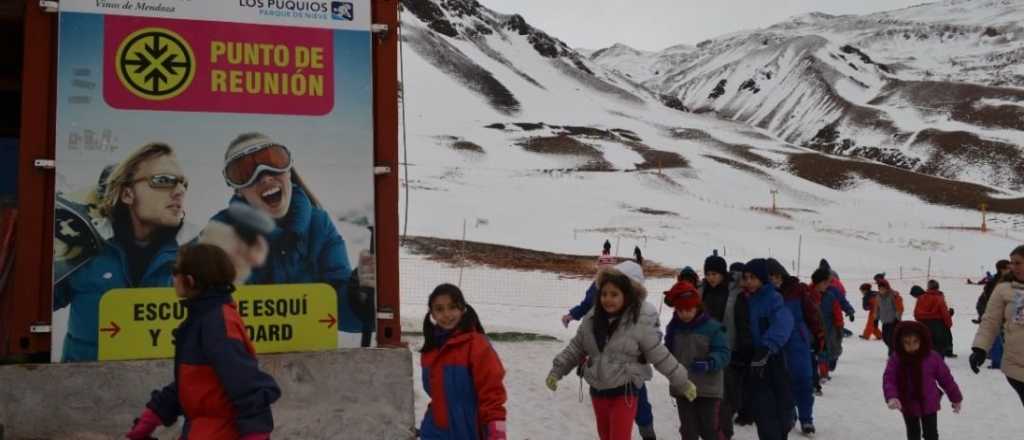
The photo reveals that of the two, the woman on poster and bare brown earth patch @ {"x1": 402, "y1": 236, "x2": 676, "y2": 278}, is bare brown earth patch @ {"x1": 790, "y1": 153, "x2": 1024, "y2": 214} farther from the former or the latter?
the woman on poster

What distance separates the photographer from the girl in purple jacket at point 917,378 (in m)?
5.59

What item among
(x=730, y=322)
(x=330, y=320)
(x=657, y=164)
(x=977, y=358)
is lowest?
(x=977, y=358)

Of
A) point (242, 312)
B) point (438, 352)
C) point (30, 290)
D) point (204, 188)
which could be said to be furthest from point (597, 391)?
point (30, 290)

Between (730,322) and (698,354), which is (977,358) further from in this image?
(698,354)

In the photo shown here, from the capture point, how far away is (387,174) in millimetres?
5105

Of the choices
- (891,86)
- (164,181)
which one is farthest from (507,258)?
(891,86)

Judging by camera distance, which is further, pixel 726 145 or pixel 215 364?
pixel 726 145

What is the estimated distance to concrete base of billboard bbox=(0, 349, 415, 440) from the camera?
181 inches

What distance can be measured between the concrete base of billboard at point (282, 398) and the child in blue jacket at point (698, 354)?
72.4 inches

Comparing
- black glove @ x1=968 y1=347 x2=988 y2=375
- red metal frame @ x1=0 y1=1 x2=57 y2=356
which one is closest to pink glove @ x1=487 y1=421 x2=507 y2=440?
red metal frame @ x1=0 y1=1 x2=57 y2=356

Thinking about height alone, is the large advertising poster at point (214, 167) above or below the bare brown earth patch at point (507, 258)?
above

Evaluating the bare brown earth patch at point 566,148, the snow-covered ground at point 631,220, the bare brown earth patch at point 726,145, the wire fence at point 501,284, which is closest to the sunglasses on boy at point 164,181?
the snow-covered ground at point 631,220

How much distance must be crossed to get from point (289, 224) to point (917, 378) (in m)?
4.52

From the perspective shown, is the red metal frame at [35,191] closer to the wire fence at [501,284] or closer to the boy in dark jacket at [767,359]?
the boy in dark jacket at [767,359]
